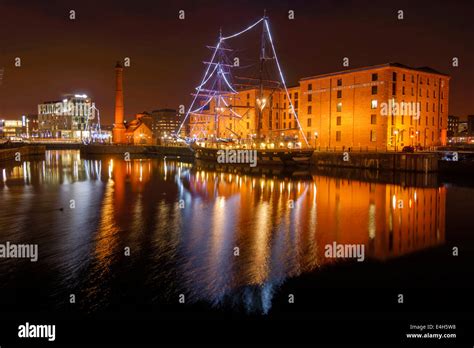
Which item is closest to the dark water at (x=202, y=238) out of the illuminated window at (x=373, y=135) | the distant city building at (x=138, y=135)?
the illuminated window at (x=373, y=135)

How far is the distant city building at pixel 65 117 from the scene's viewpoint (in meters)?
168

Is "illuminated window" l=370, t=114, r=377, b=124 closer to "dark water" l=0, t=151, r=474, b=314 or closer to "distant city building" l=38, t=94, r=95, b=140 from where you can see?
"dark water" l=0, t=151, r=474, b=314

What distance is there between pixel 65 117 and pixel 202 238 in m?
174

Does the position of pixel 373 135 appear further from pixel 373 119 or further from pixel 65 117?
pixel 65 117

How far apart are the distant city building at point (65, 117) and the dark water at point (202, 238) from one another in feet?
464

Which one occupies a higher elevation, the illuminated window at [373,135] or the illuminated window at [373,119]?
the illuminated window at [373,119]

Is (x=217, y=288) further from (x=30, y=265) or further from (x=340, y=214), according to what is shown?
(x=340, y=214)

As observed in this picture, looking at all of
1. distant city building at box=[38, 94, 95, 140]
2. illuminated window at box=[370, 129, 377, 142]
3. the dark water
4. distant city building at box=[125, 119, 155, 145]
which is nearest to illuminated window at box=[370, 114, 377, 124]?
illuminated window at box=[370, 129, 377, 142]

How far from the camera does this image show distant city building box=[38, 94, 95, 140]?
552ft

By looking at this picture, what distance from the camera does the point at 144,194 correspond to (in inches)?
1261

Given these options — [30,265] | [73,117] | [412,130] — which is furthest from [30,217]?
[73,117]

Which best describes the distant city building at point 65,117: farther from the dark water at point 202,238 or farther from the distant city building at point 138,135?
the dark water at point 202,238

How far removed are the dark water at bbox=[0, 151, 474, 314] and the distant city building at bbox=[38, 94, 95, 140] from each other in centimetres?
14156

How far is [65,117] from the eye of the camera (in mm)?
175625
